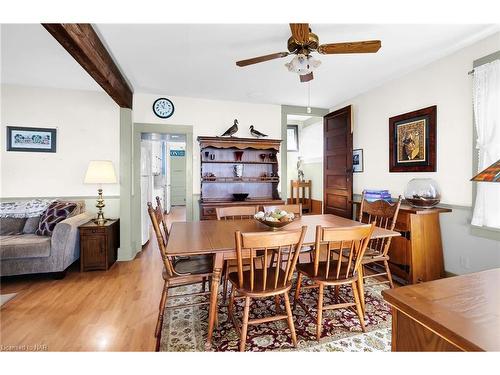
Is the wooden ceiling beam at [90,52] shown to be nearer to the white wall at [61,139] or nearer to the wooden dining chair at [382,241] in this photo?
the white wall at [61,139]

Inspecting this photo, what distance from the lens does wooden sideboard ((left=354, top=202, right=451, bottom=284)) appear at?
2.59 m

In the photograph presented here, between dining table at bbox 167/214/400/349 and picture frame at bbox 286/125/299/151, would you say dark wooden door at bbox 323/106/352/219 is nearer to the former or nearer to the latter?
dining table at bbox 167/214/400/349

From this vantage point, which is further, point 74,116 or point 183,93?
point 183,93

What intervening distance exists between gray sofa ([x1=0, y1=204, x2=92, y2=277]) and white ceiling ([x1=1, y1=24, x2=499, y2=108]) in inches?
75.2

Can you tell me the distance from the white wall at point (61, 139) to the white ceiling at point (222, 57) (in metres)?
0.21

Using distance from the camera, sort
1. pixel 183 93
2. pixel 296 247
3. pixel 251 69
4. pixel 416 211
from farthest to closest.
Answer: pixel 183 93, pixel 251 69, pixel 416 211, pixel 296 247

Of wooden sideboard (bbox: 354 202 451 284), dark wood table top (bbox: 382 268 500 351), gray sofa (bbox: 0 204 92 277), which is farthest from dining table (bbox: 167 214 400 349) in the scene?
gray sofa (bbox: 0 204 92 277)

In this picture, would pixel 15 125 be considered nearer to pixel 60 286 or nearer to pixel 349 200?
pixel 60 286

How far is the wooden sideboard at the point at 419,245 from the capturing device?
2.59m

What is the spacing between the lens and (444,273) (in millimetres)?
2715

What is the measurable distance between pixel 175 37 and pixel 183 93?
63.5 inches

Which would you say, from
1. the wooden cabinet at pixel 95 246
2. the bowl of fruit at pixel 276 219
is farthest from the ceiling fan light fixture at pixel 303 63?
the wooden cabinet at pixel 95 246

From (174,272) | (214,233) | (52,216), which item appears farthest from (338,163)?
(52,216)
